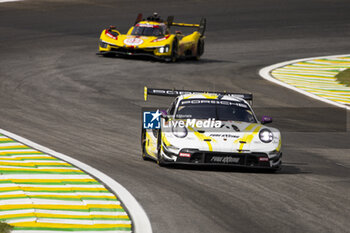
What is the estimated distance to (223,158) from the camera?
1112 cm

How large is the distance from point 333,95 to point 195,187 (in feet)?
41.4

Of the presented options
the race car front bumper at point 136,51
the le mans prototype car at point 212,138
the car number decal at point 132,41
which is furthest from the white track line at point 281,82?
the le mans prototype car at point 212,138

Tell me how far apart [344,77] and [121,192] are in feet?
55.1

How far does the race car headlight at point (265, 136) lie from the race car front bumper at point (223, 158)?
10.0 inches

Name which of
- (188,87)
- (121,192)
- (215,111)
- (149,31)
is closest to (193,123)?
(215,111)

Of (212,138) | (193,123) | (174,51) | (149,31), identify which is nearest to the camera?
(212,138)

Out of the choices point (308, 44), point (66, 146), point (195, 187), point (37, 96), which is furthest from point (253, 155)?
point (308, 44)

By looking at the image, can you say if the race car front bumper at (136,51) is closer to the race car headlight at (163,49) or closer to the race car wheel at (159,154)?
the race car headlight at (163,49)

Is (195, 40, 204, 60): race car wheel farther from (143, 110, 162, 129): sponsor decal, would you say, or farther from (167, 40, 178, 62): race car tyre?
(143, 110, 162, 129): sponsor decal

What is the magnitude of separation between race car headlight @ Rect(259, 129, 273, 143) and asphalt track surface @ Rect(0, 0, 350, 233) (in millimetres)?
569

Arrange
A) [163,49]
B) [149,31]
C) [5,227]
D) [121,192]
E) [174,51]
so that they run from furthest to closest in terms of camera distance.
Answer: [174,51]
[149,31]
[163,49]
[121,192]
[5,227]

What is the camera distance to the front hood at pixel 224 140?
36.6ft

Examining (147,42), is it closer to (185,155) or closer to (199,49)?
(199,49)

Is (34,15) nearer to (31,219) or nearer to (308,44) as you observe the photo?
(308,44)
